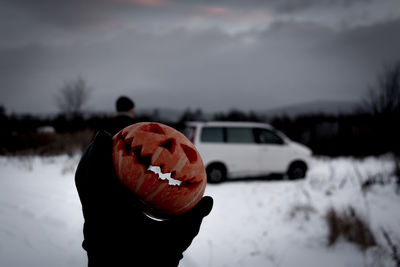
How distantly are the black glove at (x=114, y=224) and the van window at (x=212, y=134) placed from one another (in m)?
6.32

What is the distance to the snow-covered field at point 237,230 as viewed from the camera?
6.95 ft

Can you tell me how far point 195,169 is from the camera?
3.82ft

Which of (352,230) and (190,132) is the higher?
(190,132)

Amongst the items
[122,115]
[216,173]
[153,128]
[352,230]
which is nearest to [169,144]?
[153,128]

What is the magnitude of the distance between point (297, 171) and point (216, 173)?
9.45 feet

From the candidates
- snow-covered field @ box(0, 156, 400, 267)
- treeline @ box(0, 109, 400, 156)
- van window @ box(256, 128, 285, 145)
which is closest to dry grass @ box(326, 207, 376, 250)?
snow-covered field @ box(0, 156, 400, 267)

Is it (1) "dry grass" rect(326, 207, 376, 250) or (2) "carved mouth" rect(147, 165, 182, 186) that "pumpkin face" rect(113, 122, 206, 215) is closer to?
(2) "carved mouth" rect(147, 165, 182, 186)

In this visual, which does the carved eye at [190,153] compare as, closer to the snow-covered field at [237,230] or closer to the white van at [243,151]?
the snow-covered field at [237,230]

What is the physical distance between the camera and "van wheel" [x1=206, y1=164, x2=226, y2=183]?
281 inches

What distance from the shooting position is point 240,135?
7.64m

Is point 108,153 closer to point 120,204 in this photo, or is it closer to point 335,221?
point 120,204

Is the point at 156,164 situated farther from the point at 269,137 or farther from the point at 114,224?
the point at 269,137

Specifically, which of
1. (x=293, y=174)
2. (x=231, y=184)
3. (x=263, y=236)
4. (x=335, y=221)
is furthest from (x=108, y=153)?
(x=293, y=174)

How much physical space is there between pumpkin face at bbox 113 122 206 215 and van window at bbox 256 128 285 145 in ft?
22.8
